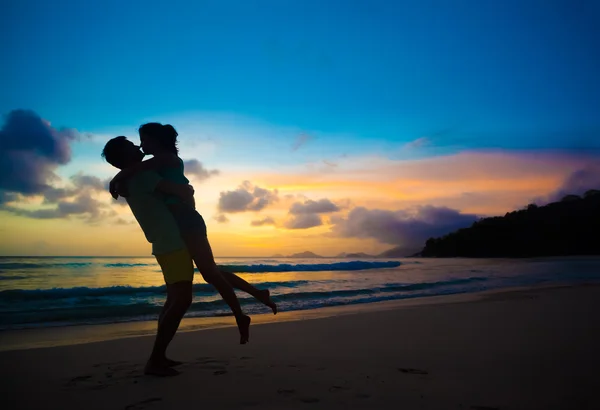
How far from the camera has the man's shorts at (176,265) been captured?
3.06 meters

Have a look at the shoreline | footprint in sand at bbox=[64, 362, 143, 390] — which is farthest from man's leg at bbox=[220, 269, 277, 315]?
the shoreline

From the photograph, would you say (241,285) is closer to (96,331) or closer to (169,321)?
(169,321)

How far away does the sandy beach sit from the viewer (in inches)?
99.8

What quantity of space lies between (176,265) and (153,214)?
43cm

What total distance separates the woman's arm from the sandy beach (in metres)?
1.47

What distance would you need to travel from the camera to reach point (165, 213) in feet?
10.1

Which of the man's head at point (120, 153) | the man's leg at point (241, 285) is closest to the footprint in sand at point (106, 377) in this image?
the man's leg at point (241, 285)

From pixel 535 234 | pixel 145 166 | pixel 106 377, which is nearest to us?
pixel 145 166

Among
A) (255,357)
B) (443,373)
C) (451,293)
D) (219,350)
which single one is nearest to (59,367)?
(219,350)

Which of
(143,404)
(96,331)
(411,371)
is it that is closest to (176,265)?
(143,404)

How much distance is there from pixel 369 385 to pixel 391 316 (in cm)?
401

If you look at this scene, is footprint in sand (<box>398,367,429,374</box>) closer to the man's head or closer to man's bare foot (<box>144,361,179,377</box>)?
man's bare foot (<box>144,361,179,377</box>)

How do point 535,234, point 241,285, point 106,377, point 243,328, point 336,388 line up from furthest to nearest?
point 535,234, point 241,285, point 243,328, point 106,377, point 336,388

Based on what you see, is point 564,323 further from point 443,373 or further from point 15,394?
point 15,394
